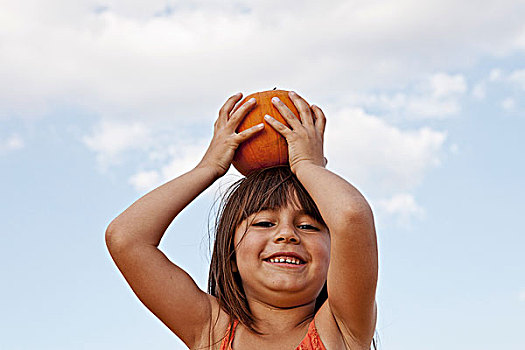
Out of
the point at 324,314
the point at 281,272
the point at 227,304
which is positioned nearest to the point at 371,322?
the point at 324,314

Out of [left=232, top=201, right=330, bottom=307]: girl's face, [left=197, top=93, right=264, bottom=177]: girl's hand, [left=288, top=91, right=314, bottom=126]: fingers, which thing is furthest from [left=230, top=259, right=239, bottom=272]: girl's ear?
[left=288, top=91, right=314, bottom=126]: fingers

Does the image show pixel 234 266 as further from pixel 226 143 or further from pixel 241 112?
pixel 241 112

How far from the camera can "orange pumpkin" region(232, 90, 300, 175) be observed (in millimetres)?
4598

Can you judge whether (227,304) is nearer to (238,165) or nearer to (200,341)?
(200,341)

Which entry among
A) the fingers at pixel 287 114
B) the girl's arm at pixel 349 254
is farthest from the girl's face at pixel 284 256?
the fingers at pixel 287 114

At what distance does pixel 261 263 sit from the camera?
4.32m

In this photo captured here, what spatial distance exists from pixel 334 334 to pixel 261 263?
1.79 ft

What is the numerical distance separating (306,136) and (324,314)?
103 cm

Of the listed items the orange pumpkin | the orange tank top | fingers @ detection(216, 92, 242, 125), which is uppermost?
fingers @ detection(216, 92, 242, 125)

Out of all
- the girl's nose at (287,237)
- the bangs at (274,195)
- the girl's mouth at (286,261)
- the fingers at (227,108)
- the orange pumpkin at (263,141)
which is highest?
the fingers at (227,108)

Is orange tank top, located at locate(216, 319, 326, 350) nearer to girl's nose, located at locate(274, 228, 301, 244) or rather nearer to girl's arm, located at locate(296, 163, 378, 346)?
girl's arm, located at locate(296, 163, 378, 346)

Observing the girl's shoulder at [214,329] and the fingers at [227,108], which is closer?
the girl's shoulder at [214,329]

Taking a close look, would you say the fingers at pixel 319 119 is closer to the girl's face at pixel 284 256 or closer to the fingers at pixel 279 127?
the fingers at pixel 279 127

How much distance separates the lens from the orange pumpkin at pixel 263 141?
181 inches
